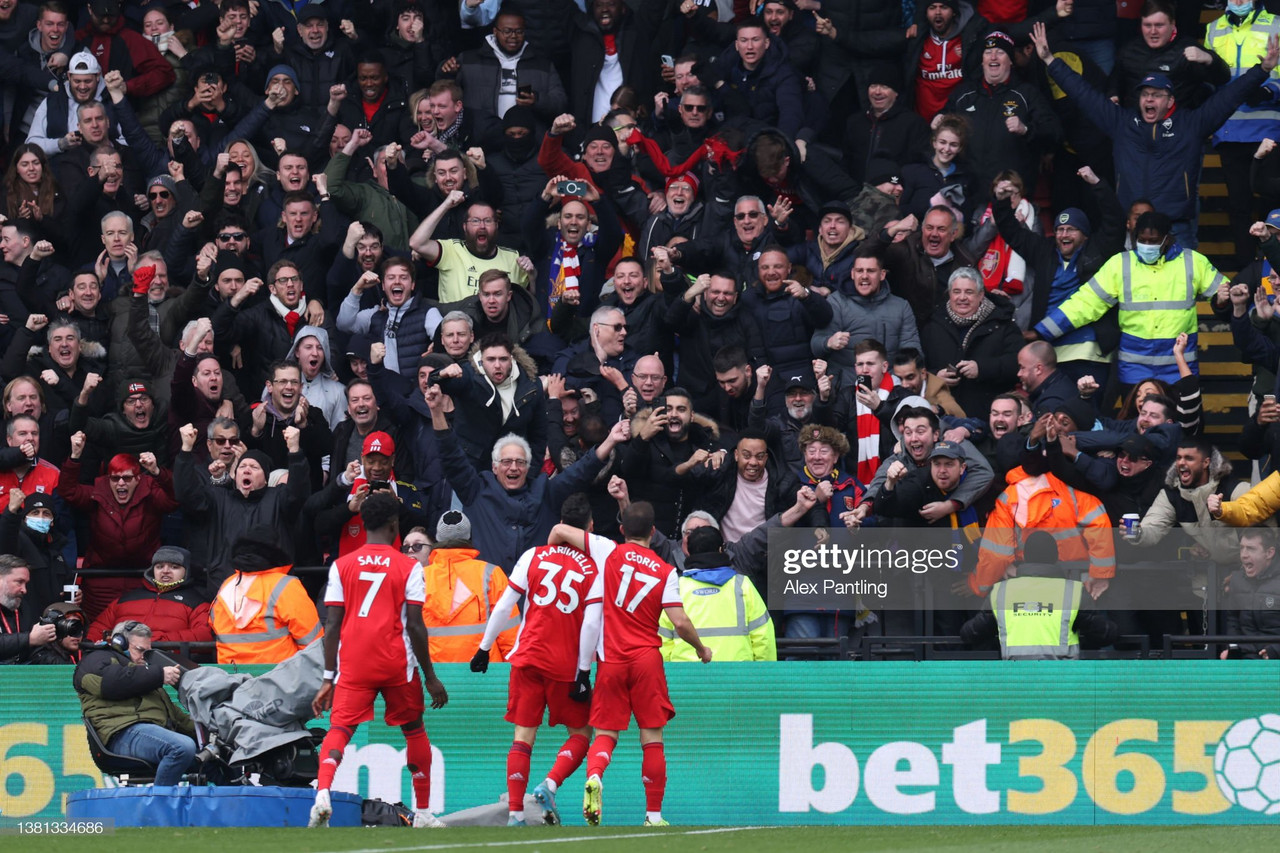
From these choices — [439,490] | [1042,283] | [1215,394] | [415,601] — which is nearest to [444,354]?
[439,490]

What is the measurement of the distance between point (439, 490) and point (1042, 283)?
490cm

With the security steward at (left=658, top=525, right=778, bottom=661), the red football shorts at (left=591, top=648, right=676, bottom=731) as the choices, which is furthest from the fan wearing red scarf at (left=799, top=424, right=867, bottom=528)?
the red football shorts at (left=591, top=648, right=676, bottom=731)

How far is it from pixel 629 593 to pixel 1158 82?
7.23m

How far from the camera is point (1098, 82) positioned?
55.7ft

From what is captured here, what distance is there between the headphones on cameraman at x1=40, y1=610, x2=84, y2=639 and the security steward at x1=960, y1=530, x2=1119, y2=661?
217 inches

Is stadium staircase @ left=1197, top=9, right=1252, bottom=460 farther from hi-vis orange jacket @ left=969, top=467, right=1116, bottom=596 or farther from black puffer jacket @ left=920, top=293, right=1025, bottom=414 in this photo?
hi-vis orange jacket @ left=969, top=467, right=1116, bottom=596

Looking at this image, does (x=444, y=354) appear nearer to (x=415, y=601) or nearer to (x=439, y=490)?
(x=439, y=490)

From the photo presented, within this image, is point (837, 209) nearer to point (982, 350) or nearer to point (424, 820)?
point (982, 350)

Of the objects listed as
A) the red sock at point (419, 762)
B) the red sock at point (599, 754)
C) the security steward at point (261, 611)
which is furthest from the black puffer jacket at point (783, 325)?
the red sock at point (419, 762)

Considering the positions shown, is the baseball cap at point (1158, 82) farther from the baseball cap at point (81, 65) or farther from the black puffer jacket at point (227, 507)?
the baseball cap at point (81, 65)

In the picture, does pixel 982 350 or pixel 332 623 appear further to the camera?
pixel 982 350

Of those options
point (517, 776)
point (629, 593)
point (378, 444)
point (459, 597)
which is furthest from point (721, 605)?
point (378, 444)

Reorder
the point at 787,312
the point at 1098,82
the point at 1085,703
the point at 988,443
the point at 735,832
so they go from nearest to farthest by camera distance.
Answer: the point at 735,832 → the point at 1085,703 → the point at 988,443 → the point at 787,312 → the point at 1098,82

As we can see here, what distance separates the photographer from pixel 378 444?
13555 millimetres
